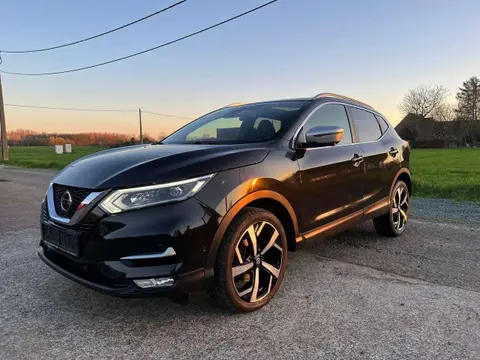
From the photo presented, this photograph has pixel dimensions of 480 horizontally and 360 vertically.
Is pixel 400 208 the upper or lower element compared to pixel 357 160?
lower

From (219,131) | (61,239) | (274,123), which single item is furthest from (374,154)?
(61,239)

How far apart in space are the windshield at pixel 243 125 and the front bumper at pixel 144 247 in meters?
1.19

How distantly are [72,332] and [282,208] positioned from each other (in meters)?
1.81

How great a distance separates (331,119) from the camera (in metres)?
4.05

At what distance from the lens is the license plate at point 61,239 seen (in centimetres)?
263

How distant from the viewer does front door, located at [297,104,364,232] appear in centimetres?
345

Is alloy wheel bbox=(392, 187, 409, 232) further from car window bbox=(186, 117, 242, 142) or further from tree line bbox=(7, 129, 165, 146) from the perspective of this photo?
tree line bbox=(7, 129, 165, 146)

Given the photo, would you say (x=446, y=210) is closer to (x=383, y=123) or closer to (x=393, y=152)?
(x=393, y=152)

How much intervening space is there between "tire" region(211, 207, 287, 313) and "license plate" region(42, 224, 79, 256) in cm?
98

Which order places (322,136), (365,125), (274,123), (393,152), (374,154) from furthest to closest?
(393,152) < (365,125) < (374,154) < (274,123) < (322,136)

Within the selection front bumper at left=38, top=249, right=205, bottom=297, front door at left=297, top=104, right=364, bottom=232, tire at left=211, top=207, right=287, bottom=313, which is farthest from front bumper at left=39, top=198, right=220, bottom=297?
front door at left=297, top=104, right=364, bottom=232

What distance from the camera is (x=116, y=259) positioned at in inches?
97.5

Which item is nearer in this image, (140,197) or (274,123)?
(140,197)

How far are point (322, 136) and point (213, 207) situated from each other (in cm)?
130
